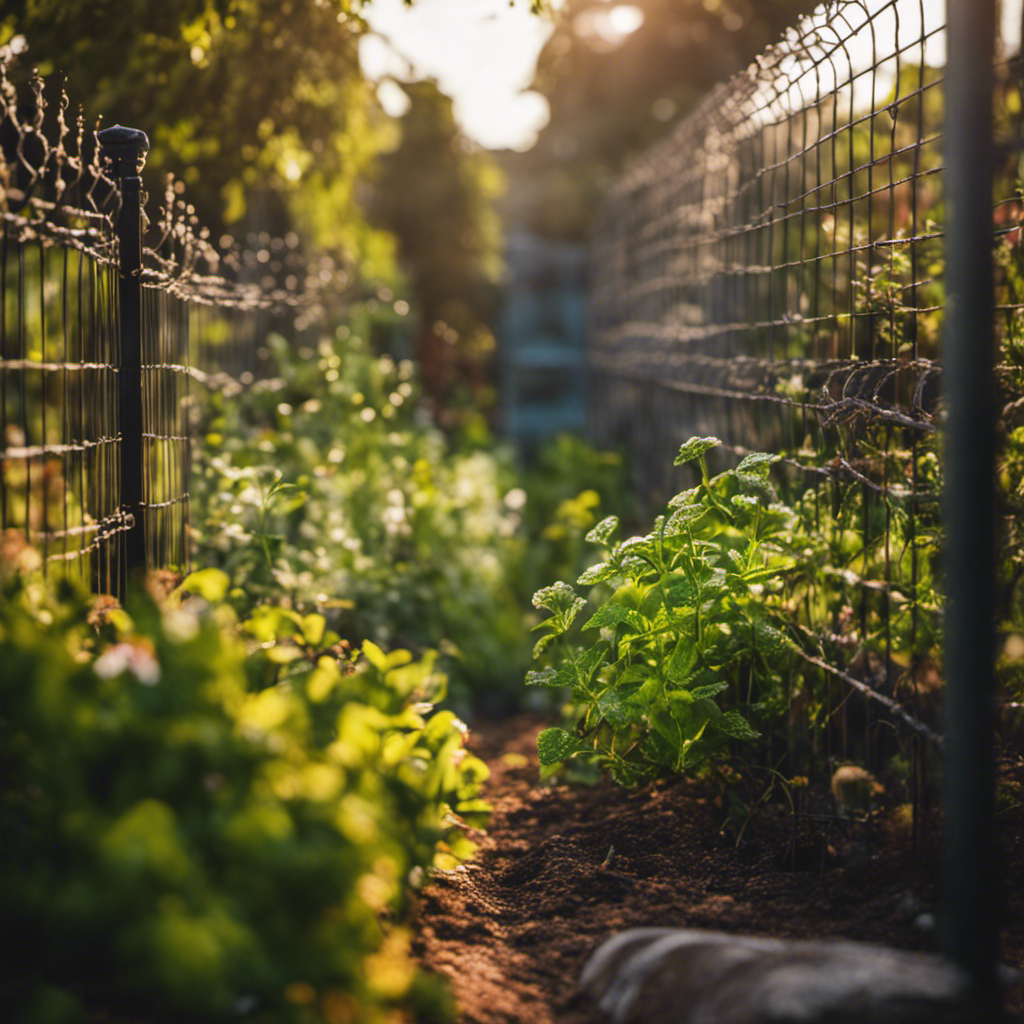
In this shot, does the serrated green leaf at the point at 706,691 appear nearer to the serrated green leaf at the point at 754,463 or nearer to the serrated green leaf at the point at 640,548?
the serrated green leaf at the point at 640,548

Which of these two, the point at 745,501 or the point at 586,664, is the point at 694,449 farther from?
the point at 586,664

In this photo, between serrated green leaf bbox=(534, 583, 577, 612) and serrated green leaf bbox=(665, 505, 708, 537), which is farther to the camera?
serrated green leaf bbox=(534, 583, 577, 612)

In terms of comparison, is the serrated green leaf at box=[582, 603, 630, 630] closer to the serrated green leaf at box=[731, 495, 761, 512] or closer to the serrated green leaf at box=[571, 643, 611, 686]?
the serrated green leaf at box=[571, 643, 611, 686]

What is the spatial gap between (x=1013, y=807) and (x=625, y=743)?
0.84 metres

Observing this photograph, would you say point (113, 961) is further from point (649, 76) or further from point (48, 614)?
point (649, 76)

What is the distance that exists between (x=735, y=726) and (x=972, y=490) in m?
0.92

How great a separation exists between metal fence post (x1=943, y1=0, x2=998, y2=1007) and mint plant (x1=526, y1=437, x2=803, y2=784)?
28.7 inches

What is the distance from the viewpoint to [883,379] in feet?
6.94

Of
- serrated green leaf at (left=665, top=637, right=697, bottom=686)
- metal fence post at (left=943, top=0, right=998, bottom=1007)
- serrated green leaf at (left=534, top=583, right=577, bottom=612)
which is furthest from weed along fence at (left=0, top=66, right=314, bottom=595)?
metal fence post at (left=943, top=0, right=998, bottom=1007)

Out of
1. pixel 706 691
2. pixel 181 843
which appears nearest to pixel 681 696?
pixel 706 691

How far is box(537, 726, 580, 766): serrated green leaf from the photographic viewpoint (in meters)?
2.14

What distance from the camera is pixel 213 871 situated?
122 cm

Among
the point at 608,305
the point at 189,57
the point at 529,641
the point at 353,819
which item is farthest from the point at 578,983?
the point at 608,305

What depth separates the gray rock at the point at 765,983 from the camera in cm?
135
